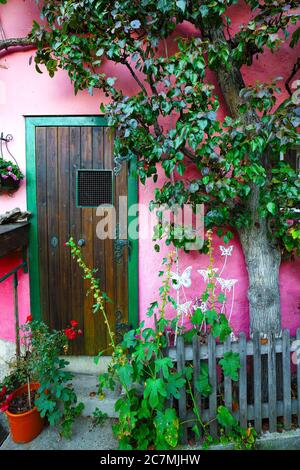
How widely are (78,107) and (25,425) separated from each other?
113 inches

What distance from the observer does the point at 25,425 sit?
88.9 inches

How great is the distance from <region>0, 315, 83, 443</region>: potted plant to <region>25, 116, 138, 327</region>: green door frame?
541 mm

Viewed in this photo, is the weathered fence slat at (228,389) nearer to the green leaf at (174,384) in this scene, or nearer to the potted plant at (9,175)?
the green leaf at (174,384)

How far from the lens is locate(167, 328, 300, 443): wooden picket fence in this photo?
85.9 inches

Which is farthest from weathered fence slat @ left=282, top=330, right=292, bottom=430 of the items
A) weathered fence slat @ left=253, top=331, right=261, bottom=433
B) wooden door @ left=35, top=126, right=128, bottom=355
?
wooden door @ left=35, top=126, right=128, bottom=355

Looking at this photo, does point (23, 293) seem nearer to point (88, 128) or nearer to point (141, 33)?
point (88, 128)

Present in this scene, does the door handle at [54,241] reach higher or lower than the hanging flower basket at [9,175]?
lower

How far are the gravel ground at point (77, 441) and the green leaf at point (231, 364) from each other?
1084mm

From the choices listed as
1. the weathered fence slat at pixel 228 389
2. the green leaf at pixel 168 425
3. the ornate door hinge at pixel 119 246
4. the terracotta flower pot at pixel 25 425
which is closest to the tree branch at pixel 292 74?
the ornate door hinge at pixel 119 246

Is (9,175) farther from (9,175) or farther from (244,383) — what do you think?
(244,383)

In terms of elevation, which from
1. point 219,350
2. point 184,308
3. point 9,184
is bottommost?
point 219,350

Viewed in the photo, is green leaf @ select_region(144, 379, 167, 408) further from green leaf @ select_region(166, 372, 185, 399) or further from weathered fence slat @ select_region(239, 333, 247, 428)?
weathered fence slat @ select_region(239, 333, 247, 428)

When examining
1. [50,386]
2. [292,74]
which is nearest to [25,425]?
[50,386]

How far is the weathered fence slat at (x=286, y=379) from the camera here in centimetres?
228
